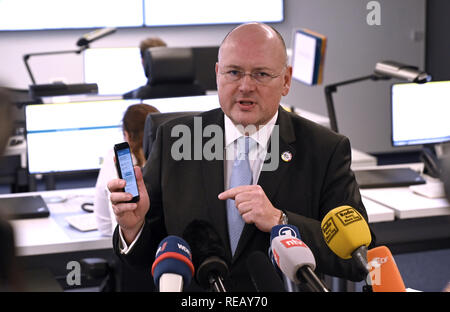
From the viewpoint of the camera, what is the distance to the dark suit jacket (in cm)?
188

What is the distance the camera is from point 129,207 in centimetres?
161

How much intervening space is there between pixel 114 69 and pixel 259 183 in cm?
374

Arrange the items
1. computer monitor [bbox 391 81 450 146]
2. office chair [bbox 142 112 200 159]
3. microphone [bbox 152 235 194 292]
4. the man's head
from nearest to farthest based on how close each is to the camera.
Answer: microphone [bbox 152 235 194 292]
the man's head
office chair [bbox 142 112 200 159]
computer monitor [bbox 391 81 450 146]

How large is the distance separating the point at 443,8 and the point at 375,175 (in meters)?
4.47

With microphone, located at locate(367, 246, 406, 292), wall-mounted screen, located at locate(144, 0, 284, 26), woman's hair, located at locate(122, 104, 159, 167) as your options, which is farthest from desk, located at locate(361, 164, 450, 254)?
wall-mounted screen, located at locate(144, 0, 284, 26)

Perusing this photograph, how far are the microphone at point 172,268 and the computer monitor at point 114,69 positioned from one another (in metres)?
4.34

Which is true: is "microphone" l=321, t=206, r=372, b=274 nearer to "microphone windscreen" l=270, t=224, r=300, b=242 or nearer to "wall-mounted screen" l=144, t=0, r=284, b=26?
"microphone windscreen" l=270, t=224, r=300, b=242

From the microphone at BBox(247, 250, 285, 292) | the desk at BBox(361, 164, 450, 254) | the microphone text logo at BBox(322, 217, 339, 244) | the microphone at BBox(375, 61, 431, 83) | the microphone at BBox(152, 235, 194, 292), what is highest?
the microphone at BBox(375, 61, 431, 83)

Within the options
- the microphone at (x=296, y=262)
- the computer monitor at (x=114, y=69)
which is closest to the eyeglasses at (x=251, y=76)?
the microphone at (x=296, y=262)

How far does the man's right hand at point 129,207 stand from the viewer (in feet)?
5.12

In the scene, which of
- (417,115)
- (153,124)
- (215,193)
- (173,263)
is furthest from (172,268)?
(417,115)

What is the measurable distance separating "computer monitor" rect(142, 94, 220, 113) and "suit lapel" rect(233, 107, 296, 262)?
188cm

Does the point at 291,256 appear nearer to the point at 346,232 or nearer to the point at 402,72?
the point at 346,232
